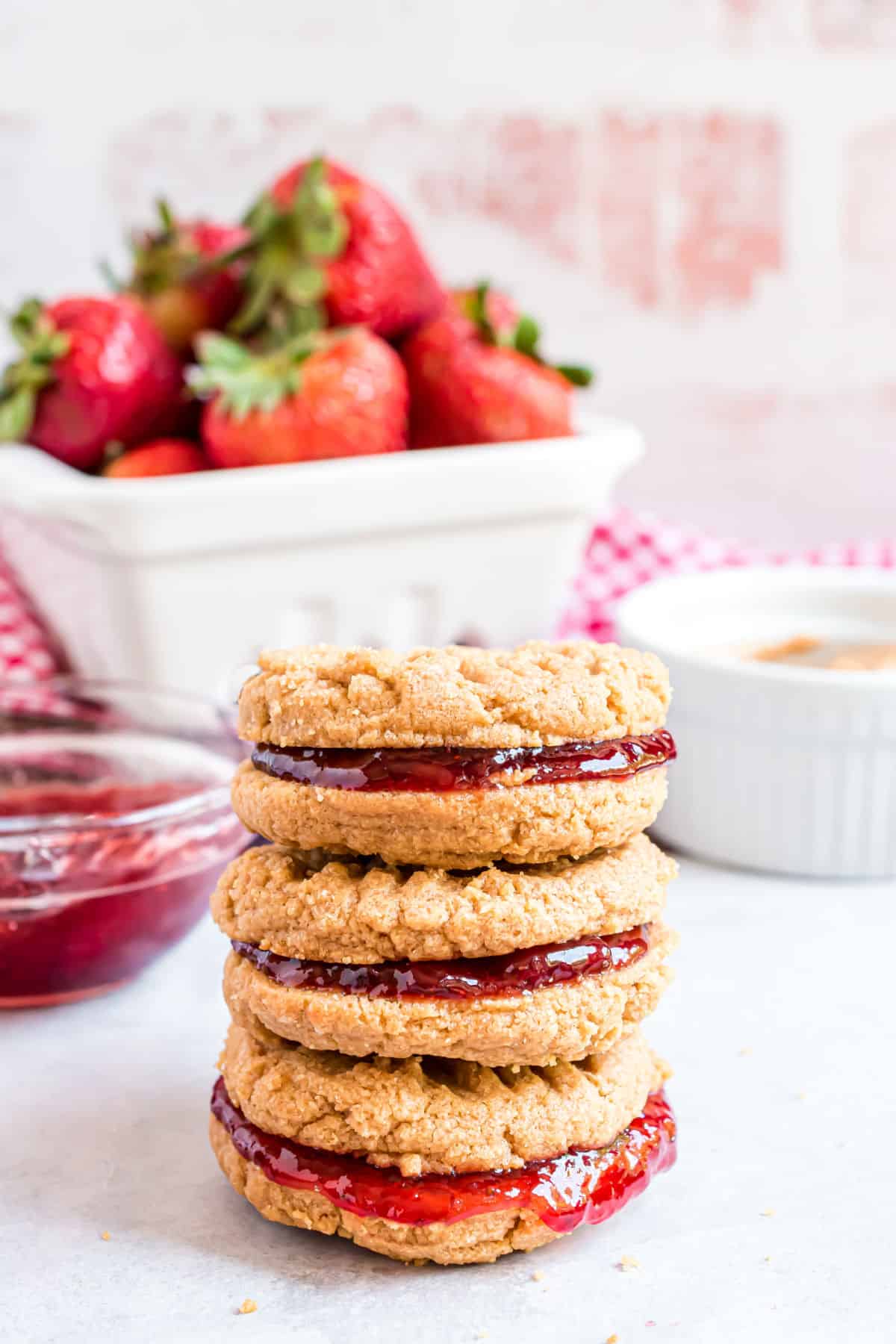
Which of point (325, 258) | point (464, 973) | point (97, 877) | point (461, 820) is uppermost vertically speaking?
point (325, 258)

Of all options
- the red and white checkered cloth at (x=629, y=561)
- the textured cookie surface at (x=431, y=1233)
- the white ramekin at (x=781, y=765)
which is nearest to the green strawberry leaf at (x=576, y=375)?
the red and white checkered cloth at (x=629, y=561)

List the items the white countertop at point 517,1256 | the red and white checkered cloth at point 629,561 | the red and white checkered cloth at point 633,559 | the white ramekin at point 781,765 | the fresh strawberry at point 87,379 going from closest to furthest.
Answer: the white countertop at point 517,1256, the white ramekin at point 781,765, the fresh strawberry at point 87,379, the red and white checkered cloth at point 629,561, the red and white checkered cloth at point 633,559

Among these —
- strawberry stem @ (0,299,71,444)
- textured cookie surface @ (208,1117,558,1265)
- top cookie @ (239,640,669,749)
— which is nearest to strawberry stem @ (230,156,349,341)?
strawberry stem @ (0,299,71,444)

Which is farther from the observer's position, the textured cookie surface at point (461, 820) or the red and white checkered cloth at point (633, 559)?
the red and white checkered cloth at point (633, 559)

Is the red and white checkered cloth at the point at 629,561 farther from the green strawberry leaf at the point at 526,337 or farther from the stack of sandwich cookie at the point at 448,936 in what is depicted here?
the stack of sandwich cookie at the point at 448,936

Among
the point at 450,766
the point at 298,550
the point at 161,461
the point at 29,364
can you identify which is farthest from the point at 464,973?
the point at 29,364

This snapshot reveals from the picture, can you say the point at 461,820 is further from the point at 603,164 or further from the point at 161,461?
the point at 603,164
